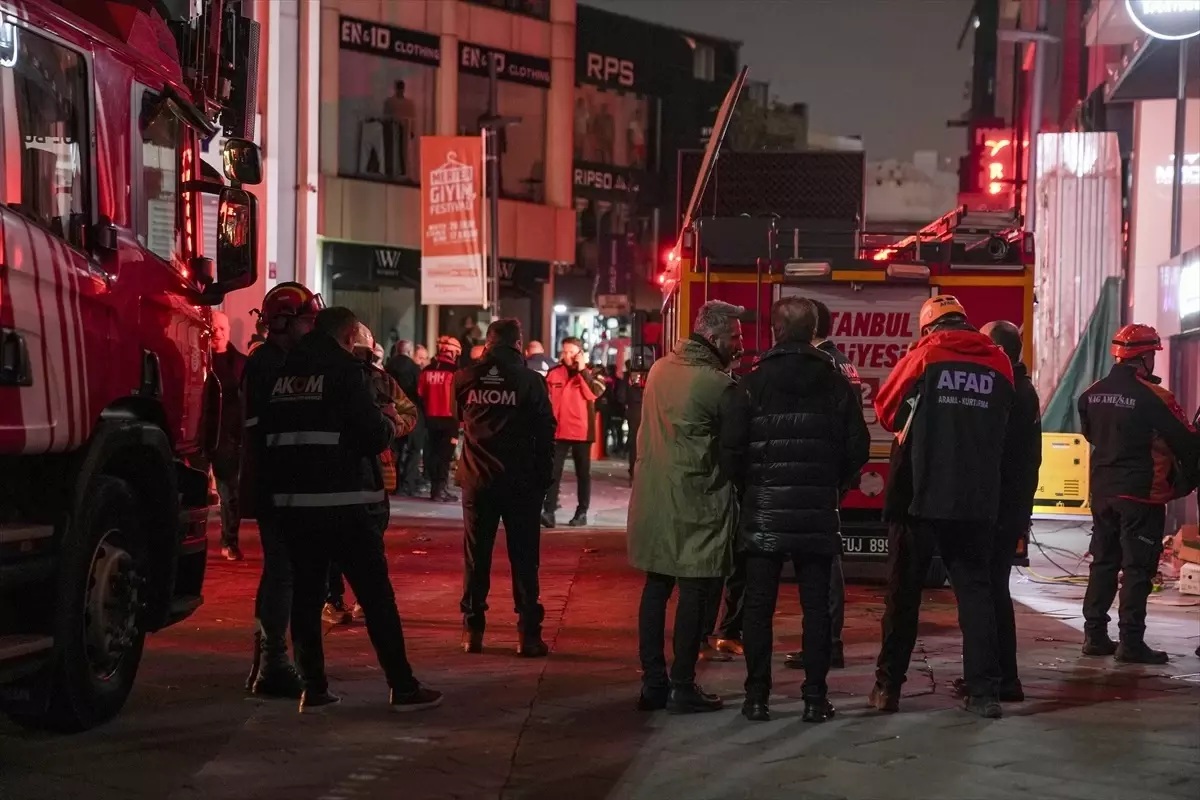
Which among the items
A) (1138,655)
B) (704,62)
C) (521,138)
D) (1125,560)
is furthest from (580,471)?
(704,62)

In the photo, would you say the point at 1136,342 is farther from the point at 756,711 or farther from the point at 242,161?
the point at 242,161

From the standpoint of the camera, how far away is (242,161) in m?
7.96

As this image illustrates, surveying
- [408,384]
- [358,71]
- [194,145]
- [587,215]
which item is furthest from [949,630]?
[587,215]

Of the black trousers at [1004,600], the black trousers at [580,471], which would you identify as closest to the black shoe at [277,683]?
the black trousers at [1004,600]

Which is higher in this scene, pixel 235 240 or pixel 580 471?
pixel 235 240

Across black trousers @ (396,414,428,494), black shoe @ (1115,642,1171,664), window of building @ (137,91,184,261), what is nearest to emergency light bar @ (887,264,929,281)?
black shoe @ (1115,642,1171,664)

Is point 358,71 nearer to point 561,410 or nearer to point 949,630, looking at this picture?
point 561,410

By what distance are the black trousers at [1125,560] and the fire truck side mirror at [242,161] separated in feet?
17.2

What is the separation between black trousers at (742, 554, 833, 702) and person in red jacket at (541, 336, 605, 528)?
8.76m

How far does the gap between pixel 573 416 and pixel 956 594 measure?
29.6 feet

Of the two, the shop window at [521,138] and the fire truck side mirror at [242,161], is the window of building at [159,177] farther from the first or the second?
the shop window at [521,138]

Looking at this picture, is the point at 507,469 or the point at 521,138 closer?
the point at 507,469

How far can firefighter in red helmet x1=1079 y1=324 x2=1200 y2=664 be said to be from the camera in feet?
29.6

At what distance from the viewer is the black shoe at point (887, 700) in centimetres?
731
